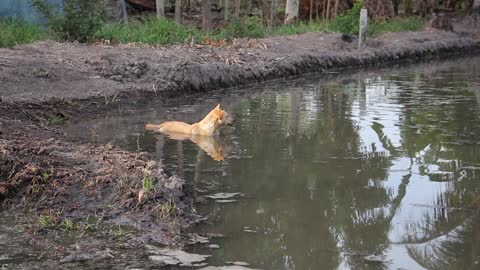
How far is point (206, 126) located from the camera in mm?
10219

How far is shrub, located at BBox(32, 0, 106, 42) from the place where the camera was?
A: 15.3 meters

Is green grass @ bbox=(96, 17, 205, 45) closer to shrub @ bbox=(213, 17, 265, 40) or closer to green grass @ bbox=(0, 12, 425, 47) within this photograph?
green grass @ bbox=(0, 12, 425, 47)

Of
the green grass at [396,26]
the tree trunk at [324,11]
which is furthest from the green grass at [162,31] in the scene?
the tree trunk at [324,11]

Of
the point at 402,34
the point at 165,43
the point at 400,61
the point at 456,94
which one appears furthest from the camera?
the point at 402,34

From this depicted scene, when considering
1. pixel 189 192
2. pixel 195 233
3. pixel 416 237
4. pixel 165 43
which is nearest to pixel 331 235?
pixel 416 237

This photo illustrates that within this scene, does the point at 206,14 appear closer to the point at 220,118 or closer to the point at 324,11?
the point at 324,11

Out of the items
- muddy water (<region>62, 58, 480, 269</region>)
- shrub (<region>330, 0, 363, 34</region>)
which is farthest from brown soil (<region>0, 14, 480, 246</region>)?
shrub (<region>330, 0, 363, 34</region>)

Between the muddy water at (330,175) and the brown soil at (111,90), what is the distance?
492 millimetres

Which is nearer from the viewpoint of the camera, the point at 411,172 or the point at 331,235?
the point at 331,235

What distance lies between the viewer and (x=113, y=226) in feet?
19.7

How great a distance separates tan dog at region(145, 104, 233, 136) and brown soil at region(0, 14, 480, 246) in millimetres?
1431

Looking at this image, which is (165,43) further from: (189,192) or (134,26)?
(189,192)

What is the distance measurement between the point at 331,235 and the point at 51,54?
9115 millimetres

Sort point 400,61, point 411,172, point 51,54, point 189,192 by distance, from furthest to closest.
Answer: point 400,61 → point 51,54 → point 411,172 → point 189,192
